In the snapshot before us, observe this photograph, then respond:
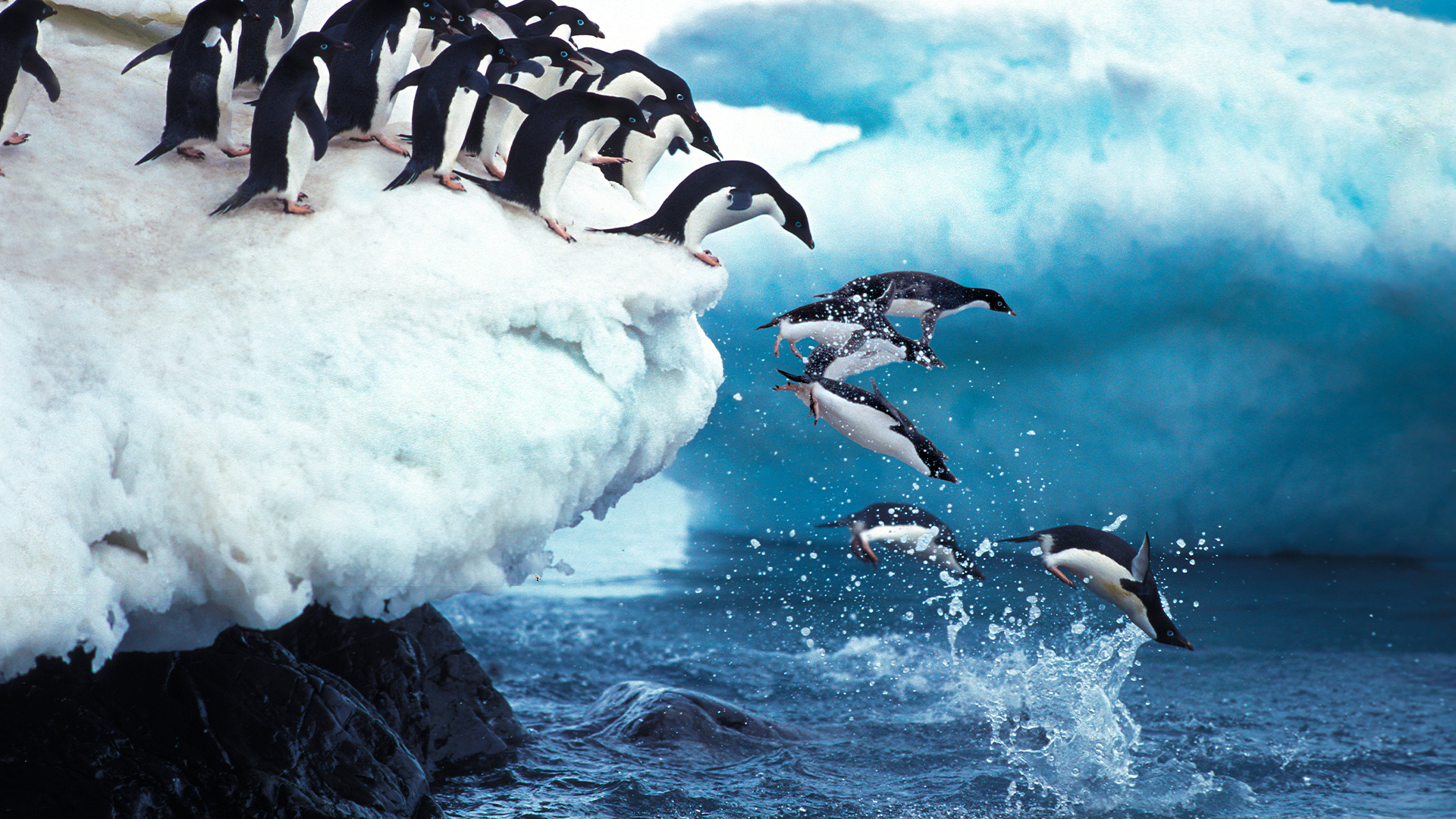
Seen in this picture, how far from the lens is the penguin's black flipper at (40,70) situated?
343 cm

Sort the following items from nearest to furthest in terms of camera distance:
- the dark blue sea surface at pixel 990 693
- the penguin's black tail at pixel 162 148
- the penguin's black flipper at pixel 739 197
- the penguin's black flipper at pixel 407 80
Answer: the penguin's black tail at pixel 162 148
the penguin's black flipper at pixel 739 197
the penguin's black flipper at pixel 407 80
the dark blue sea surface at pixel 990 693

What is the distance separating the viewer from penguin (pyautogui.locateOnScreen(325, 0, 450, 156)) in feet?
12.9

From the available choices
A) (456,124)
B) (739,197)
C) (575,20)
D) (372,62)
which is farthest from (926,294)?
(575,20)

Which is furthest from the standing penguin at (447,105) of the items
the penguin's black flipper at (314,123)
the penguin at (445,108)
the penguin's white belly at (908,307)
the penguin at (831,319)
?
the penguin's white belly at (908,307)

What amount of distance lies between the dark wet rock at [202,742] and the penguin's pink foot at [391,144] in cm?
204

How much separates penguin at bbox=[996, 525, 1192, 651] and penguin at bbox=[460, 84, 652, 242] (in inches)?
90.7

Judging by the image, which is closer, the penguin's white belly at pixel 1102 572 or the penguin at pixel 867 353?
the penguin at pixel 867 353

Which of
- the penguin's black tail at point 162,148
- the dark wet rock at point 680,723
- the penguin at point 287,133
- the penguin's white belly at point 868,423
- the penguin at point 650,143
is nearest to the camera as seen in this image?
the penguin at point 287,133

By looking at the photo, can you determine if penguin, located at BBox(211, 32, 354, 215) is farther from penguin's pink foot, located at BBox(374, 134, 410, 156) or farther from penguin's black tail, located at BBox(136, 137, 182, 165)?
penguin's pink foot, located at BBox(374, 134, 410, 156)

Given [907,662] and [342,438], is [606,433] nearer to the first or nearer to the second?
[342,438]

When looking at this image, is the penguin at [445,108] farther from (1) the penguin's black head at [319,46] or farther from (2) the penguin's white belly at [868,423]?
(2) the penguin's white belly at [868,423]

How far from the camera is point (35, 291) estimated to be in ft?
9.58

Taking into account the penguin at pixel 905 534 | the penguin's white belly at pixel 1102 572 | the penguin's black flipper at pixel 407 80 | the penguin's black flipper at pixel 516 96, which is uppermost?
the penguin's black flipper at pixel 516 96

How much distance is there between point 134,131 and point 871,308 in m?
3.06
